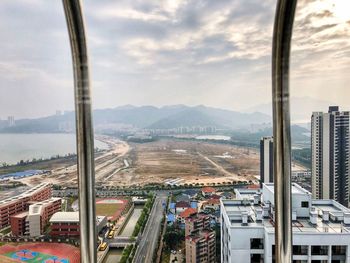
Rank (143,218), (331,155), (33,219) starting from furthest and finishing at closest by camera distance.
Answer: (143,218) < (33,219) < (331,155)

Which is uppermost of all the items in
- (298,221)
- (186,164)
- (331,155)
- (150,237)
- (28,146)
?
(28,146)

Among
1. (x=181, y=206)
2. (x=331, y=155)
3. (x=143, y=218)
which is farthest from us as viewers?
(x=181, y=206)

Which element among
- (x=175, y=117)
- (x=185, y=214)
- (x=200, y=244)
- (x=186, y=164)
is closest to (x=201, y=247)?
(x=200, y=244)

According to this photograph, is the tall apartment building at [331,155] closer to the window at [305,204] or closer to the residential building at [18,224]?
the window at [305,204]

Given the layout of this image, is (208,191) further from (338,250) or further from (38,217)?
(338,250)

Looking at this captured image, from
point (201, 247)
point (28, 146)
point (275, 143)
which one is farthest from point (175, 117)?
point (275, 143)

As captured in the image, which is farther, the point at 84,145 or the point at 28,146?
the point at 28,146

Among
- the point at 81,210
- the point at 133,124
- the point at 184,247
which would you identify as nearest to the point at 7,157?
the point at 184,247

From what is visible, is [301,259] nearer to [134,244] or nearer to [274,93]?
[274,93]

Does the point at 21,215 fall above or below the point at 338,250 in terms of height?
below
